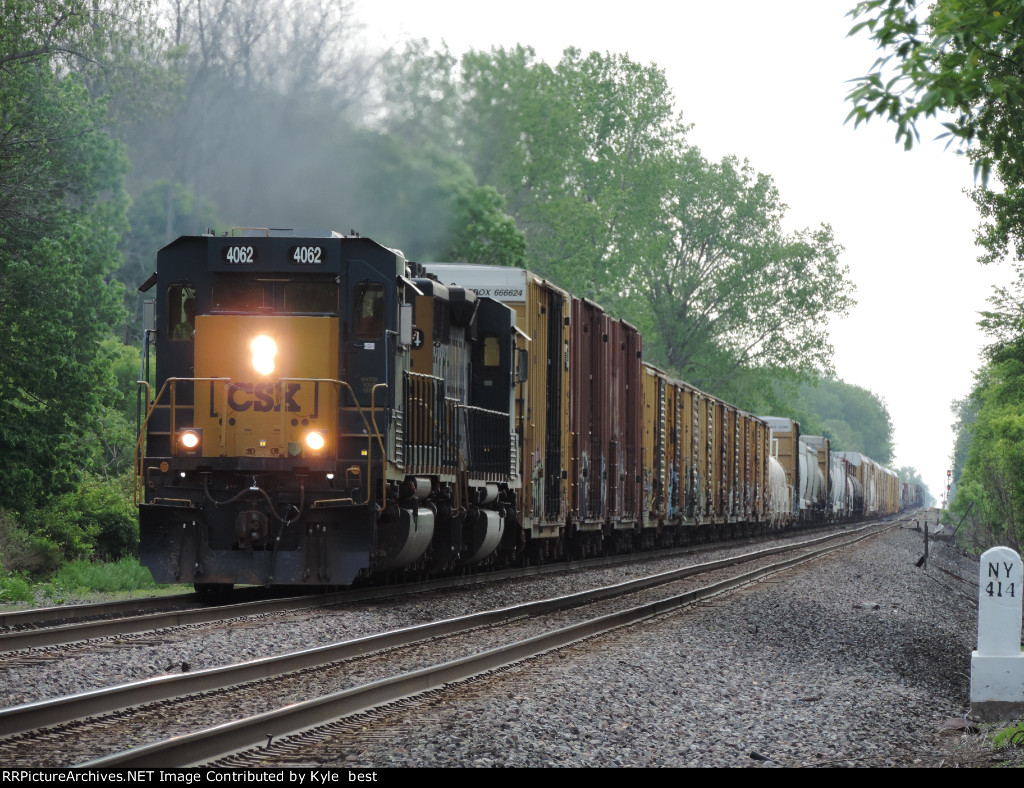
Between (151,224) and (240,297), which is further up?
(151,224)

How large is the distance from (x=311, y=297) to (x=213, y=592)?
335 centimetres

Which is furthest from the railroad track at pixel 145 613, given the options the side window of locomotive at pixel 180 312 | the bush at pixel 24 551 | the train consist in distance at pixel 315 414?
the bush at pixel 24 551

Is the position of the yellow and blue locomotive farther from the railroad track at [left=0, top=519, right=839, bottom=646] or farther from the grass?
the grass

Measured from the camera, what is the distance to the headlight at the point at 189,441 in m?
12.2

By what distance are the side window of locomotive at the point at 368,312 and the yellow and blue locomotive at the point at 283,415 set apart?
0.03 ft

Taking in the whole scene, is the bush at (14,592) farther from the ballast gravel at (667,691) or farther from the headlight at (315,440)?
the ballast gravel at (667,691)

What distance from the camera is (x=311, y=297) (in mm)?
12742

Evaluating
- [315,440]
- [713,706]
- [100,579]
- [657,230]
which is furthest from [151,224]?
[713,706]

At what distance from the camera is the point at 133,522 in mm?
23438

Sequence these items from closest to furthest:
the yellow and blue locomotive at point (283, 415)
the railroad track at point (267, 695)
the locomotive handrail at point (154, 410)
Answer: the railroad track at point (267, 695)
the yellow and blue locomotive at point (283, 415)
the locomotive handrail at point (154, 410)

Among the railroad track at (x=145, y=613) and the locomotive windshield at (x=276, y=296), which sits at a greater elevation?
the locomotive windshield at (x=276, y=296)

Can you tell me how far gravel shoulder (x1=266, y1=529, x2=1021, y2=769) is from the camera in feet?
19.7

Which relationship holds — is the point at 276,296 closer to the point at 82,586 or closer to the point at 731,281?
the point at 82,586

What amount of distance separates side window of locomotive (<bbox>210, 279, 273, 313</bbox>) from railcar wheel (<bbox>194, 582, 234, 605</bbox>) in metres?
2.80
